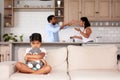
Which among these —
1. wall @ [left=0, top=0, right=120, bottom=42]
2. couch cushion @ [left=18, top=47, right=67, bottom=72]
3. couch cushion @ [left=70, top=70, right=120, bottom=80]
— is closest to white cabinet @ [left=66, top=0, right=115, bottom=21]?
wall @ [left=0, top=0, right=120, bottom=42]

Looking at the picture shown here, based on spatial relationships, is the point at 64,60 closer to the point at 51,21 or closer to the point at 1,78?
the point at 1,78

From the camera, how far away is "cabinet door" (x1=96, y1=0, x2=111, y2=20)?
7185 mm

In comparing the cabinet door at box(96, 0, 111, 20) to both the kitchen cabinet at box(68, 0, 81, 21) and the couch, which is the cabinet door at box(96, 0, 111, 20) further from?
the couch

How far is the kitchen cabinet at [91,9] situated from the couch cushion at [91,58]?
339cm

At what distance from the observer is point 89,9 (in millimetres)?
7211

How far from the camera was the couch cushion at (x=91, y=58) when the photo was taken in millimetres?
3773

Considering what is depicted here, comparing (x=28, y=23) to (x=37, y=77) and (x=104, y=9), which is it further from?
(x=37, y=77)

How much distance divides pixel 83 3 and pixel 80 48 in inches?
139

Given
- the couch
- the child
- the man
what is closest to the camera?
the child

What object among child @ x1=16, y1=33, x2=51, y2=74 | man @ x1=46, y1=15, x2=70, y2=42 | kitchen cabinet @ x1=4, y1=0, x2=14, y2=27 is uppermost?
kitchen cabinet @ x1=4, y1=0, x2=14, y2=27

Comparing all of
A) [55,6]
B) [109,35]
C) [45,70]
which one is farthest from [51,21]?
[45,70]

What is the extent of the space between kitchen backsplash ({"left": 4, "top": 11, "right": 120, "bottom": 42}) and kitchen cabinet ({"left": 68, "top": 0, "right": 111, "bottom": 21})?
0.67 feet

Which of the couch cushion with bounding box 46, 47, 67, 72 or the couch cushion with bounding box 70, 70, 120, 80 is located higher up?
the couch cushion with bounding box 46, 47, 67, 72

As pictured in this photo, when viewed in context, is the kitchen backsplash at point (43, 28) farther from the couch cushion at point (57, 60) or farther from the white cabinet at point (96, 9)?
the couch cushion at point (57, 60)
